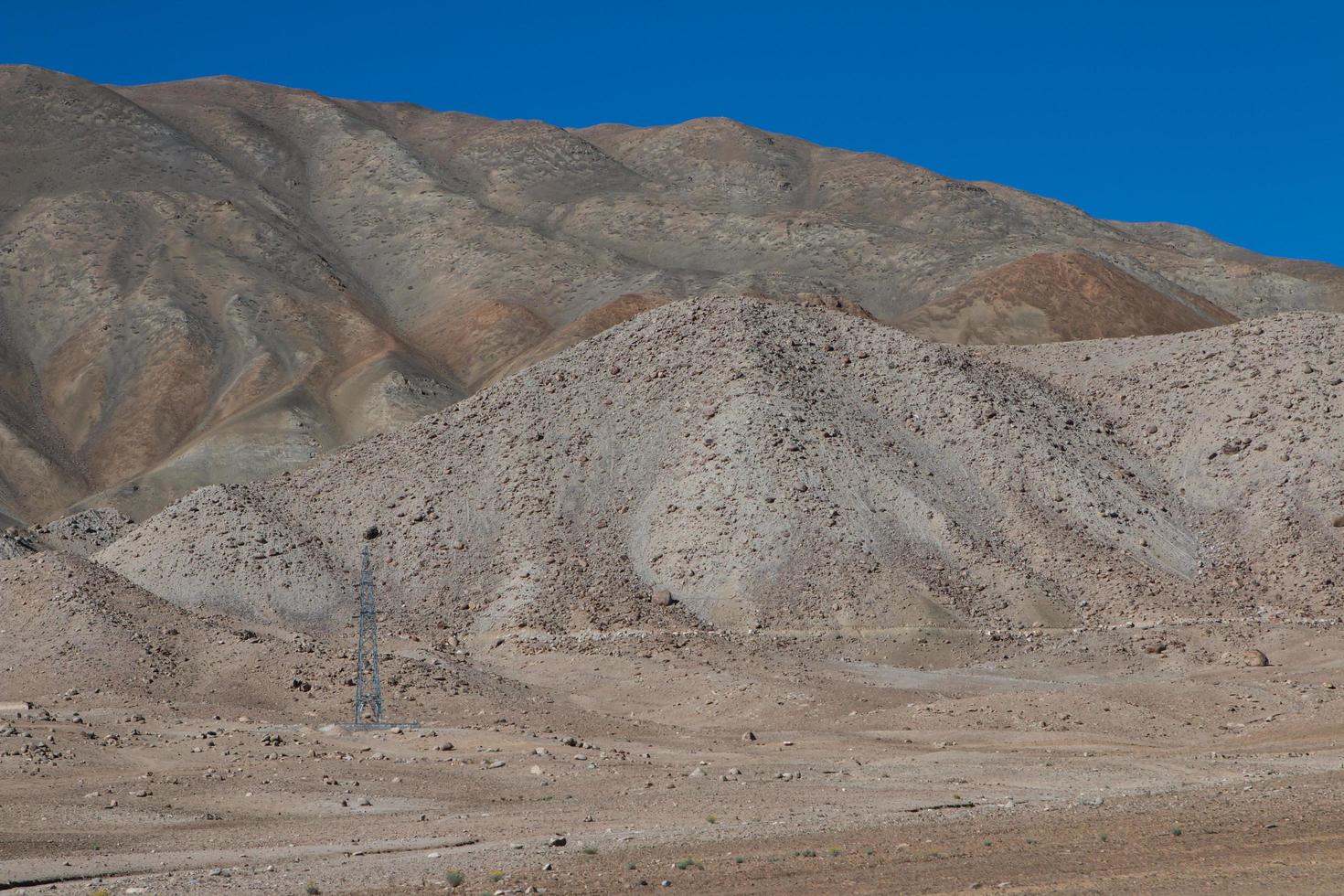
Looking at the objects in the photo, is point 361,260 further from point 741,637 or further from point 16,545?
point 741,637

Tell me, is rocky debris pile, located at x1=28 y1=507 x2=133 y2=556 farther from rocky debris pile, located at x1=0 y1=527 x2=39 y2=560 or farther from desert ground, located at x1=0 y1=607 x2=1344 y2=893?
desert ground, located at x1=0 y1=607 x2=1344 y2=893

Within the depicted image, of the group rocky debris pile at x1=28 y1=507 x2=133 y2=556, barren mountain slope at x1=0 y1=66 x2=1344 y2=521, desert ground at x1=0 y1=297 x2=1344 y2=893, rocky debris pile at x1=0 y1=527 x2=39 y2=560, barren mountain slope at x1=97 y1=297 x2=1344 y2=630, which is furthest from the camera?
barren mountain slope at x1=0 y1=66 x2=1344 y2=521

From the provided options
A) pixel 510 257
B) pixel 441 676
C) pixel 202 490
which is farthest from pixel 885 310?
pixel 441 676

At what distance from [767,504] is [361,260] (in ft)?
243

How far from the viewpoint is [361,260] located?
113062 millimetres

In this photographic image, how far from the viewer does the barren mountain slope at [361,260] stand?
87.5 m

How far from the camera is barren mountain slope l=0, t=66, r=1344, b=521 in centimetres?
8750

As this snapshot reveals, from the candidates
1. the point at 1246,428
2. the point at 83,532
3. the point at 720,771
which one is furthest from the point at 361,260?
the point at 720,771

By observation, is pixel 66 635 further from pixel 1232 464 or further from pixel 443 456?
pixel 1232 464

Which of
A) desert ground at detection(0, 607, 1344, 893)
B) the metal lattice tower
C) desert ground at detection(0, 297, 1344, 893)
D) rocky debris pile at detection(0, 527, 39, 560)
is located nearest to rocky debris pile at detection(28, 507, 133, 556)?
desert ground at detection(0, 297, 1344, 893)

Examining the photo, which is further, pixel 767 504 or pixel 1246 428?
pixel 1246 428

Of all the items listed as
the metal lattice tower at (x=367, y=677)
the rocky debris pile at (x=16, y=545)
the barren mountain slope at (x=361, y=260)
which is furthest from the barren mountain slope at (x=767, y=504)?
the barren mountain slope at (x=361, y=260)

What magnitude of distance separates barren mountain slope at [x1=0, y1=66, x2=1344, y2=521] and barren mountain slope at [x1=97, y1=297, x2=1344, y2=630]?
31.2 m

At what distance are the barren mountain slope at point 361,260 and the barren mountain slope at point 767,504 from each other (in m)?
31.2
